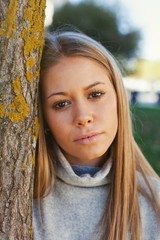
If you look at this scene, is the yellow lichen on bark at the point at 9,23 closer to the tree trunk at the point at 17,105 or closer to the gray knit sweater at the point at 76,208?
the tree trunk at the point at 17,105

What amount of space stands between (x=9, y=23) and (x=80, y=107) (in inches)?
20.1

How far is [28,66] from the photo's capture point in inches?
76.4

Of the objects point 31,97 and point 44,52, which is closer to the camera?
point 31,97

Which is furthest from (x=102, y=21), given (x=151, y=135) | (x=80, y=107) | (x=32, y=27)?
(x=32, y=27)

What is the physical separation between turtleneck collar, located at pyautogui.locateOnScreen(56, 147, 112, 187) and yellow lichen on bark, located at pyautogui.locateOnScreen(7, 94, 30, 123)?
0.48 m

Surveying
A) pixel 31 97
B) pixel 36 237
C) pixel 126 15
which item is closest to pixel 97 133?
pixel 31 97

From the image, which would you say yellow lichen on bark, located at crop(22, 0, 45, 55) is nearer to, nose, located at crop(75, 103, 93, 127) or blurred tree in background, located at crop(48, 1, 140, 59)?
nose, located at crop(75, 103, 93, 127)

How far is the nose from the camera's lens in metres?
2.14

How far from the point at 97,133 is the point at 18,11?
64cm

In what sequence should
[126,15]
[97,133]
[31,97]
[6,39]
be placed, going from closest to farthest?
[6,39], [31,97], [97,133], [126,15]

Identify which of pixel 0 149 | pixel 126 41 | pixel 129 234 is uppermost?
pixel 126 41

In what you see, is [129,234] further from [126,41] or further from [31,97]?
[126,41]

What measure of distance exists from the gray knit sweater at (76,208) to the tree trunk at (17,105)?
0.27m

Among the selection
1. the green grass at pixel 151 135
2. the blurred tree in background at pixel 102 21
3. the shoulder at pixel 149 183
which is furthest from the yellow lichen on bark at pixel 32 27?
the blurred tree in background at pixel 102 21
